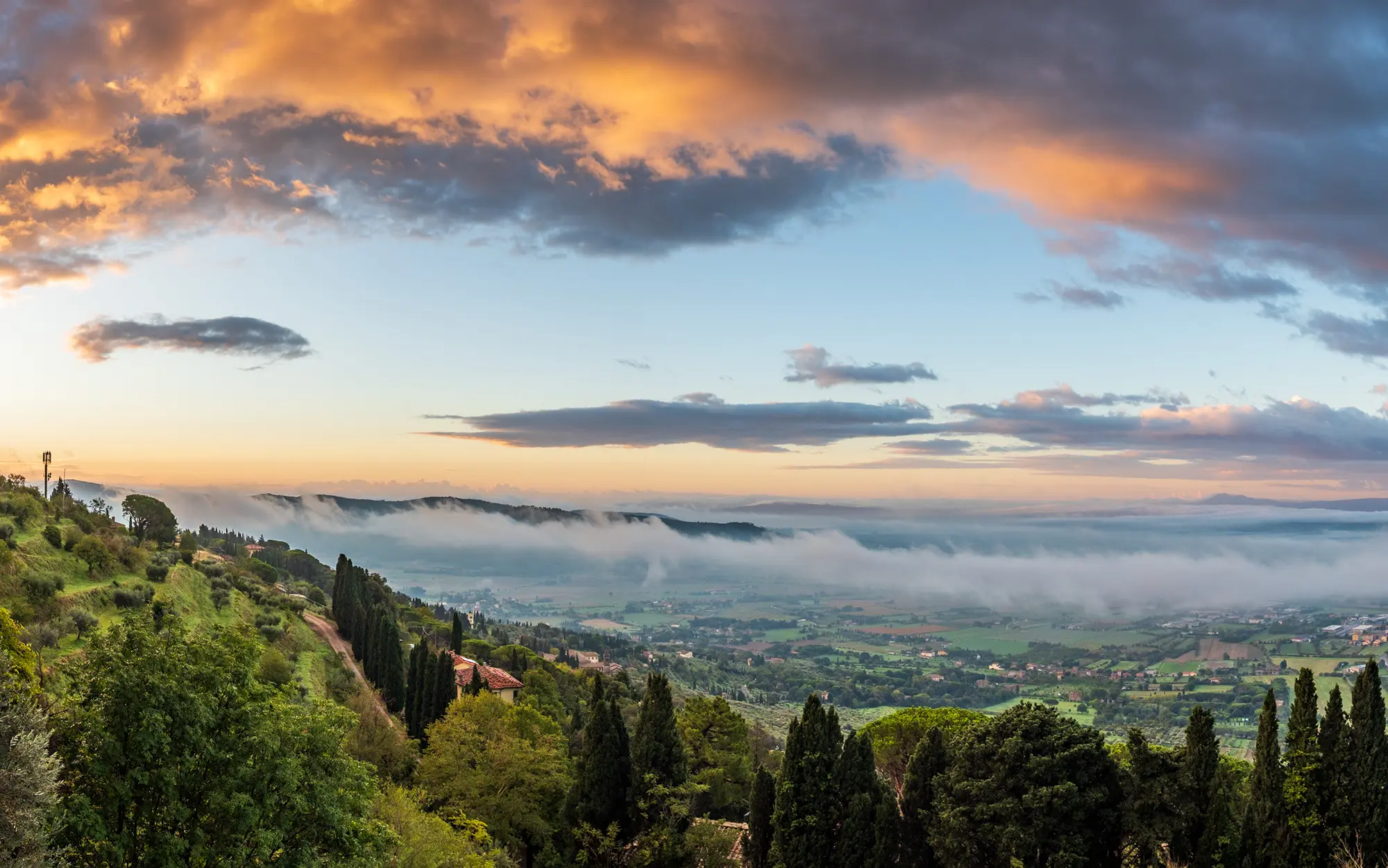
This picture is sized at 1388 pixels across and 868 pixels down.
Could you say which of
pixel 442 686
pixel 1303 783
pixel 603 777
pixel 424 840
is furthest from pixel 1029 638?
pixel 424 840

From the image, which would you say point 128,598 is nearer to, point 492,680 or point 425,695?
point 425,695

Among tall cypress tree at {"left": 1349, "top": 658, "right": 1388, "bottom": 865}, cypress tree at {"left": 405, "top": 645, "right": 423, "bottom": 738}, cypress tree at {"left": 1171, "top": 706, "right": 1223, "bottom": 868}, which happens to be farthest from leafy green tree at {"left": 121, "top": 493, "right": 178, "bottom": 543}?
tall cypress tree at {"left": 1349, "top": 658, "right": 1388, "bottom": 865}

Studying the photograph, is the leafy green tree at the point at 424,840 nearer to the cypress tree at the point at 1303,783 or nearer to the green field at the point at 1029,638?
the cypress tree at the point at 1303,783

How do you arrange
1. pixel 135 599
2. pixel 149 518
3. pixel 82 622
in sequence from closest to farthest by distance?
pixel 82 622 < pixel 135 599 < pixel 149 518

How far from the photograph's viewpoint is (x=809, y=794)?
31125 millimetres

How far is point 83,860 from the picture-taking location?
1567 cm

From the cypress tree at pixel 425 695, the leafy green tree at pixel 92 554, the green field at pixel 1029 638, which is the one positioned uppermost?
the leafy green tree at pixel 92 554

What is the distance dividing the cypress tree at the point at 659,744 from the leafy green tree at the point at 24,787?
21189 millimetres

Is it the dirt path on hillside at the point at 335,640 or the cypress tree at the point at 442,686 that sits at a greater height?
the cypress tree at the point at 442,686

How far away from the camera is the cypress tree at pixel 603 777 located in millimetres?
32688

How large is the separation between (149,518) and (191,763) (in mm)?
63431

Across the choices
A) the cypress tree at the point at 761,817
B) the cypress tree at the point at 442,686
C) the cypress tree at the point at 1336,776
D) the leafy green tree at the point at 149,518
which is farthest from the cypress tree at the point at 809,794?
the leafy green tree at the point at 149,518

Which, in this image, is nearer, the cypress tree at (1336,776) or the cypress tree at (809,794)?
the cypress tree at (1336,776)

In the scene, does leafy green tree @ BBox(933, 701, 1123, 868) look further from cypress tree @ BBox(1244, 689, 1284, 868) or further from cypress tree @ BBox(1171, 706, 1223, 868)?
cypress tree @ BBox(1244, 689, 1284, 868)
